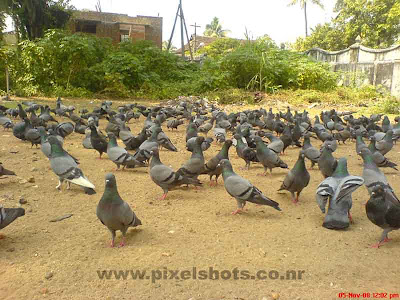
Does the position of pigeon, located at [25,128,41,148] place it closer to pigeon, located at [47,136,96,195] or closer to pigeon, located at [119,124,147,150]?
pigeon, located at [119,124,147,150]

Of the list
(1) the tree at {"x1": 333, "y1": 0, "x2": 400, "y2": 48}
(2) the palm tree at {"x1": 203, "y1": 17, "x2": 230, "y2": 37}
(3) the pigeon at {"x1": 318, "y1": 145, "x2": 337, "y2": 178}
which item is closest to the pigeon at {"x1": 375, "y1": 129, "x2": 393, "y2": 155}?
(3) the pigeon at {"x1": 318, "y1": 145, "x2": 337, "y2": 178}

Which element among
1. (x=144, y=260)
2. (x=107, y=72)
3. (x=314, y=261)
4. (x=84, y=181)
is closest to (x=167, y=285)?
(x=144, y=260)

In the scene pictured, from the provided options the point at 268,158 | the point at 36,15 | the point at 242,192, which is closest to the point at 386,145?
the point at 268,158

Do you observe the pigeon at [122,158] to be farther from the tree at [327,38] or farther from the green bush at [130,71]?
the tree at [327,38]

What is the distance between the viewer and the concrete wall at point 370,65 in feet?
62.7

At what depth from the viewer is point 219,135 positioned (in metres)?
9.75

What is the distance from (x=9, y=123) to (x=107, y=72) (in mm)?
11139

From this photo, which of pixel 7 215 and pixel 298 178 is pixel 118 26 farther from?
pixel 7 215

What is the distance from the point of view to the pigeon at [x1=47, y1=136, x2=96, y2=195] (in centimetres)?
565

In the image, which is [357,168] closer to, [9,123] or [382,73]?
[9,123]

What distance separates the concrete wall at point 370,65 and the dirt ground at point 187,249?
15281 millimetres

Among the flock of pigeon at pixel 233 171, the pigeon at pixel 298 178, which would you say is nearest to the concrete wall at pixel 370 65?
the flock of pigeon at pixel 233 171

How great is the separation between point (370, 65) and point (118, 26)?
70.5 ft

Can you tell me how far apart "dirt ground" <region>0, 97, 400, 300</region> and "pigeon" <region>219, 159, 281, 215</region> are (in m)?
0.26
